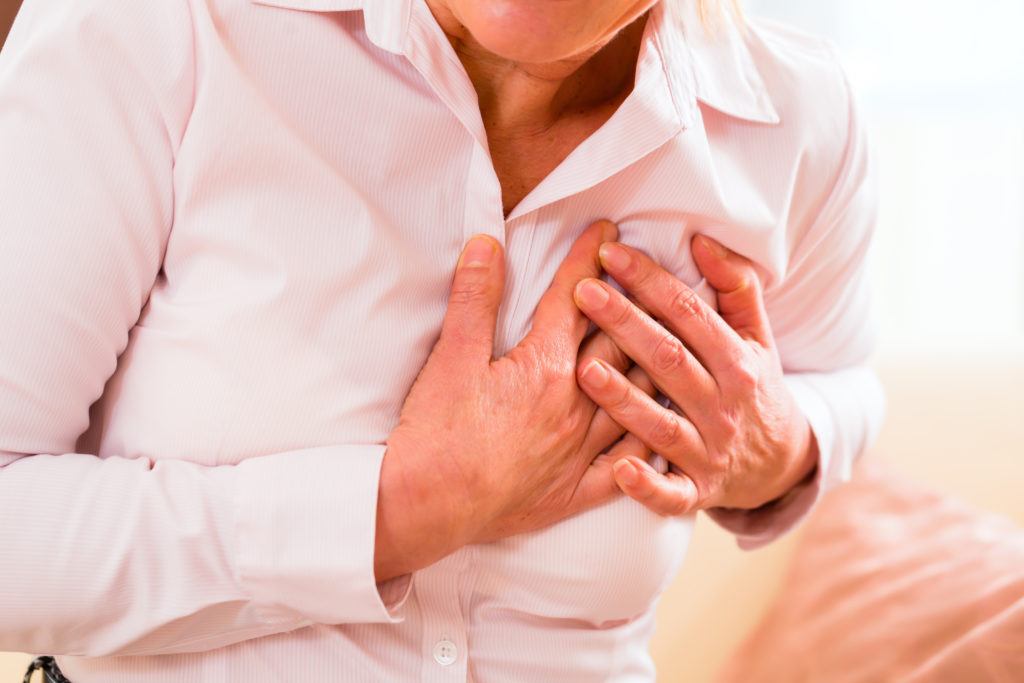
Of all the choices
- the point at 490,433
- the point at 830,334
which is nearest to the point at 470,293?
the point at 490,433

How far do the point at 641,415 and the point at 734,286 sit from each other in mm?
174

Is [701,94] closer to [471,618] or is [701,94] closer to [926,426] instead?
[471,618]

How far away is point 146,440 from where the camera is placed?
742mm

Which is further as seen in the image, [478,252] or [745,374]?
[745,374]

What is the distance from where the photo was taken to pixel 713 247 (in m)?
0.90

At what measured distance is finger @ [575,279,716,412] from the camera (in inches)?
31.9

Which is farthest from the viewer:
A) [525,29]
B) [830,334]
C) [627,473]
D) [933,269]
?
[933,269]

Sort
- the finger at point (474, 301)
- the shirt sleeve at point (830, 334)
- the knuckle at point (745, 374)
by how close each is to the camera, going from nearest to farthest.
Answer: the finger at point (474, 301), the knuckle at point (745, 374), the shirt sleeve at point (830, 334)

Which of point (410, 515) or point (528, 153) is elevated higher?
point (528, 153)

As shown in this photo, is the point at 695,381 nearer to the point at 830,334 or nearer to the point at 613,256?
the point at 613,256

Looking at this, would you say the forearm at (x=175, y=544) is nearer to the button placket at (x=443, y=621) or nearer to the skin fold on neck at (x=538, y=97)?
the button placket at (x=443, y=621)

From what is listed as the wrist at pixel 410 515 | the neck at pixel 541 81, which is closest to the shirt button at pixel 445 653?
the wrist at pixel 410 515

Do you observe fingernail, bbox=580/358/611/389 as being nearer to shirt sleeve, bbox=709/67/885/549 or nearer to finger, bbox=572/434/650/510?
finger, bbox=572/434/650/510

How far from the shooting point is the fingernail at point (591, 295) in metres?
0.81
